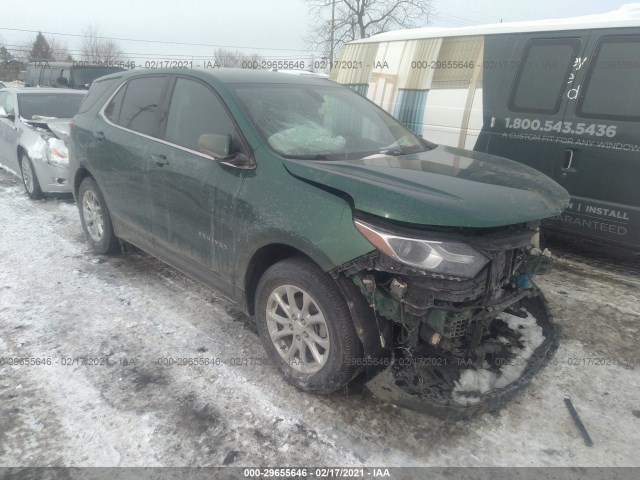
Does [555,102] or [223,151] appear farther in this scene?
[555,102]

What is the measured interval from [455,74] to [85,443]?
5.05 m

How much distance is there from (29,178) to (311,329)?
6.21 metres

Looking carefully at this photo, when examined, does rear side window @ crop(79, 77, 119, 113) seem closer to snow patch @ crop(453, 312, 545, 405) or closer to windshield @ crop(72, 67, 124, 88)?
snow patch @ crop(453, 312, 545, 405)

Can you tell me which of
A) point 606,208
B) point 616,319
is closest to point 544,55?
point 606,208

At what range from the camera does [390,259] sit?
7.45ft

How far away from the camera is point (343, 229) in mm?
2410

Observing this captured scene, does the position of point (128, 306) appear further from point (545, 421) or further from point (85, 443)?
point (545, 421)

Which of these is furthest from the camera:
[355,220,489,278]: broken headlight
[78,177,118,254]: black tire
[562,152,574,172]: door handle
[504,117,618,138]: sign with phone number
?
[78,177,118,254]: black tire

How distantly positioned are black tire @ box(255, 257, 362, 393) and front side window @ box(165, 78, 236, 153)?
39.9 inches

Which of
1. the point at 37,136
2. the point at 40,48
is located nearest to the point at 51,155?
the point at 37,136

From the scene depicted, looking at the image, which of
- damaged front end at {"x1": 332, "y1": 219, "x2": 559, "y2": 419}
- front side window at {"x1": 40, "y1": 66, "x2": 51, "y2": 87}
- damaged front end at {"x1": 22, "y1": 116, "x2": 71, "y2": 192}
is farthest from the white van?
front side window at {"x1": 40, "y1": 66, "x2": 51, "y2": 87}

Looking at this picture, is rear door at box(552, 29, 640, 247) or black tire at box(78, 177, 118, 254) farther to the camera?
black tire at box(78, 177, 118, 254)

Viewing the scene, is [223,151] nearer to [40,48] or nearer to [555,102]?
[555,102]

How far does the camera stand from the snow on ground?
2369 millimetres
